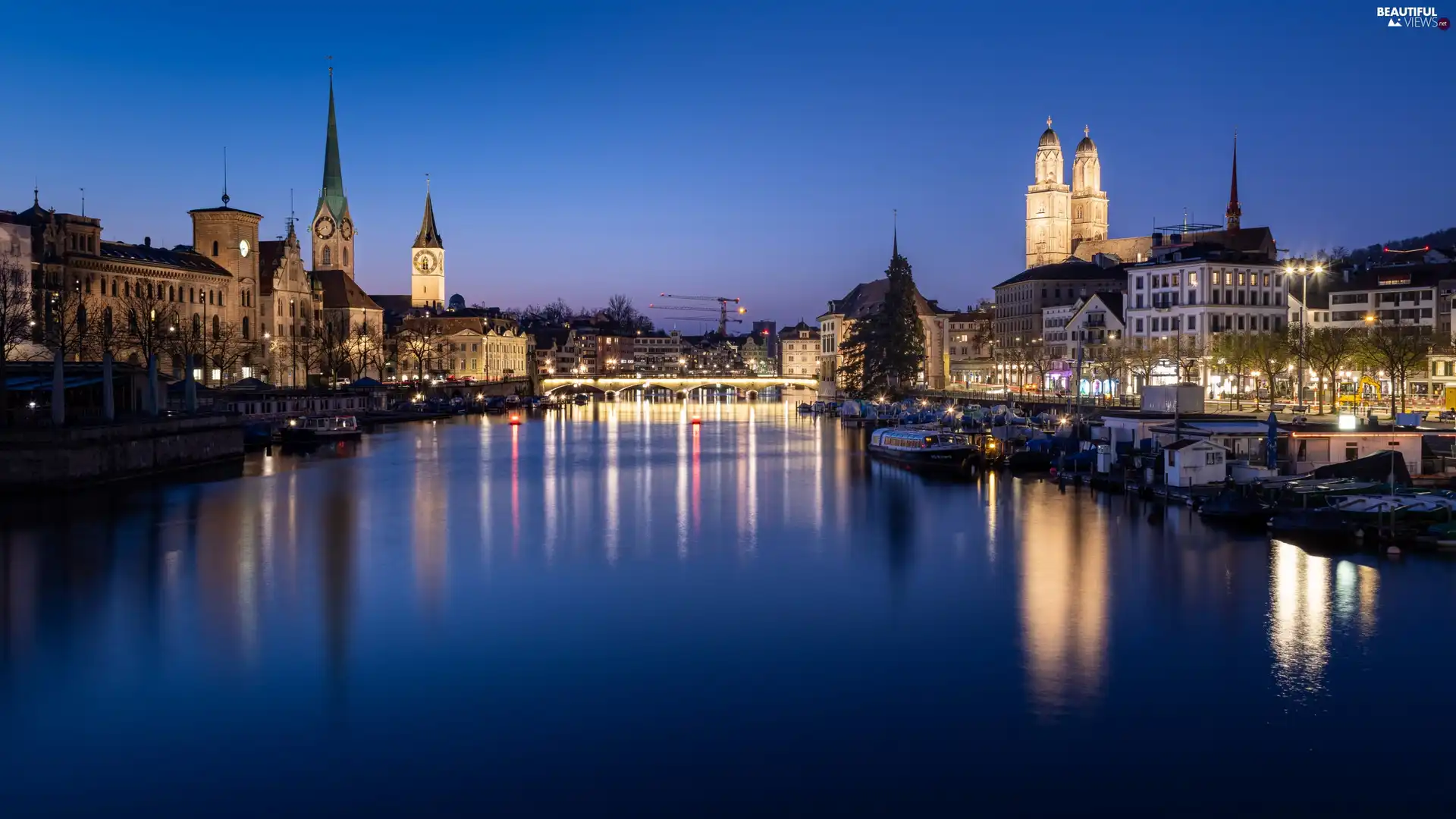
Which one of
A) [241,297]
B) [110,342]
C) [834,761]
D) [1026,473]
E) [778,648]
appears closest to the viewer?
[834,761]

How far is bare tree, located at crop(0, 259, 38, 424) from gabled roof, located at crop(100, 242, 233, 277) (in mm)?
15344

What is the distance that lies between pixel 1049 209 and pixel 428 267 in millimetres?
83822

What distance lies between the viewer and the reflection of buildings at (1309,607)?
61.0 ft

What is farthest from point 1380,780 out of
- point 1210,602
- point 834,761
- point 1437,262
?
point 1437,262

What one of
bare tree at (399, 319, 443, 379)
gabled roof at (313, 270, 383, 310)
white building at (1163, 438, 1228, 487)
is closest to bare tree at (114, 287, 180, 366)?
gabled roof at (313, 270, 383, 310)

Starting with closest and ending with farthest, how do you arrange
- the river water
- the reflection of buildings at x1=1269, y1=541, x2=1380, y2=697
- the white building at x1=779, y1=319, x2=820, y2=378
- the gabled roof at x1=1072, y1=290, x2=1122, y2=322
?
the river water, the reflection of buildings at x1=1269, y1=541, x2=1380, y2=697, the gabled roof at x1=1072, y1=290, x2=1122, y2=322, the white building at x1=779, y1=319, x2=820, y2=378

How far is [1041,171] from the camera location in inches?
6112

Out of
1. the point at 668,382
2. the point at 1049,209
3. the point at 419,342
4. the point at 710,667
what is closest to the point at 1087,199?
the point at 1049,209

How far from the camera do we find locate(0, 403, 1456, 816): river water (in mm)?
14094

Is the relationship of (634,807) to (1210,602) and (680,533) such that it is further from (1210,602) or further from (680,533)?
(680,533)

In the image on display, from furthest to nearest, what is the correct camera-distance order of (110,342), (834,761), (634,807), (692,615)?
(110,342)
(692,615)
(834,761)
(634,807)

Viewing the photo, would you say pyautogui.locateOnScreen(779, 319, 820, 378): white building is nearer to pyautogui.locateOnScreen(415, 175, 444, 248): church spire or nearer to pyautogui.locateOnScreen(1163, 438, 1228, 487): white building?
pyautogui.locateOnScreen(415, 175, 444, 248): church spire

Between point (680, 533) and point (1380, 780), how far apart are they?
2086 centimetres

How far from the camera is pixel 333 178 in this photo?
445ft
